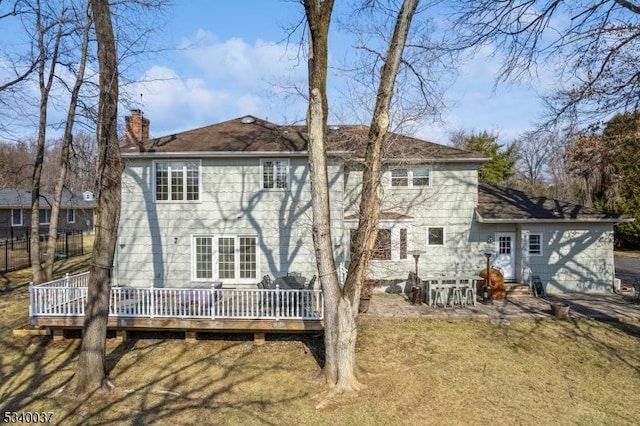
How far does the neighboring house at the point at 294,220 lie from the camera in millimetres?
13000

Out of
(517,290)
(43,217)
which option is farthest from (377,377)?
(43,217)

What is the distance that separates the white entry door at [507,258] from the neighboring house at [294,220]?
0.12 feet

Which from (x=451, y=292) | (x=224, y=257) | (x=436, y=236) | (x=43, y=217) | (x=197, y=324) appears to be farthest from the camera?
(x=43, y=217)

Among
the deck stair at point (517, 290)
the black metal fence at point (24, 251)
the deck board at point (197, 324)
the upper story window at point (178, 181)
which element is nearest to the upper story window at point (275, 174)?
the upper story window at point (178, 181)

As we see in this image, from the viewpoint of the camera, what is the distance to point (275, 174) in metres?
13.1

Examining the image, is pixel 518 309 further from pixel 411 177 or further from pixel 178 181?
pixel 178 181

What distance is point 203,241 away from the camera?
43.3 ft

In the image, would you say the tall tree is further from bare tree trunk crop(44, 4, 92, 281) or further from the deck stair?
bare tree trunk crop(44, 4, 92, 281)

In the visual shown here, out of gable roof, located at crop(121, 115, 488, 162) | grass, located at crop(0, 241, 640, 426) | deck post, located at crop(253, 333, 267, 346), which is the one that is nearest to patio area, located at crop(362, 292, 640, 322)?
grass, located at crop(0, 241, 640, 426)

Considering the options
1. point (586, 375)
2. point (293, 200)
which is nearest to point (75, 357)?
point (293, 200)

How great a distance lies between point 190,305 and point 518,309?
376 inches

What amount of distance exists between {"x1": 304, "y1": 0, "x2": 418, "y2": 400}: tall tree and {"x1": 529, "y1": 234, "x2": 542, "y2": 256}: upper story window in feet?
32.5

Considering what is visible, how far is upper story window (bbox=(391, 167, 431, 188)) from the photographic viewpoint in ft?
49.1

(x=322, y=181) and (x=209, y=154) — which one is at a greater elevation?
(x=209, y=154)
